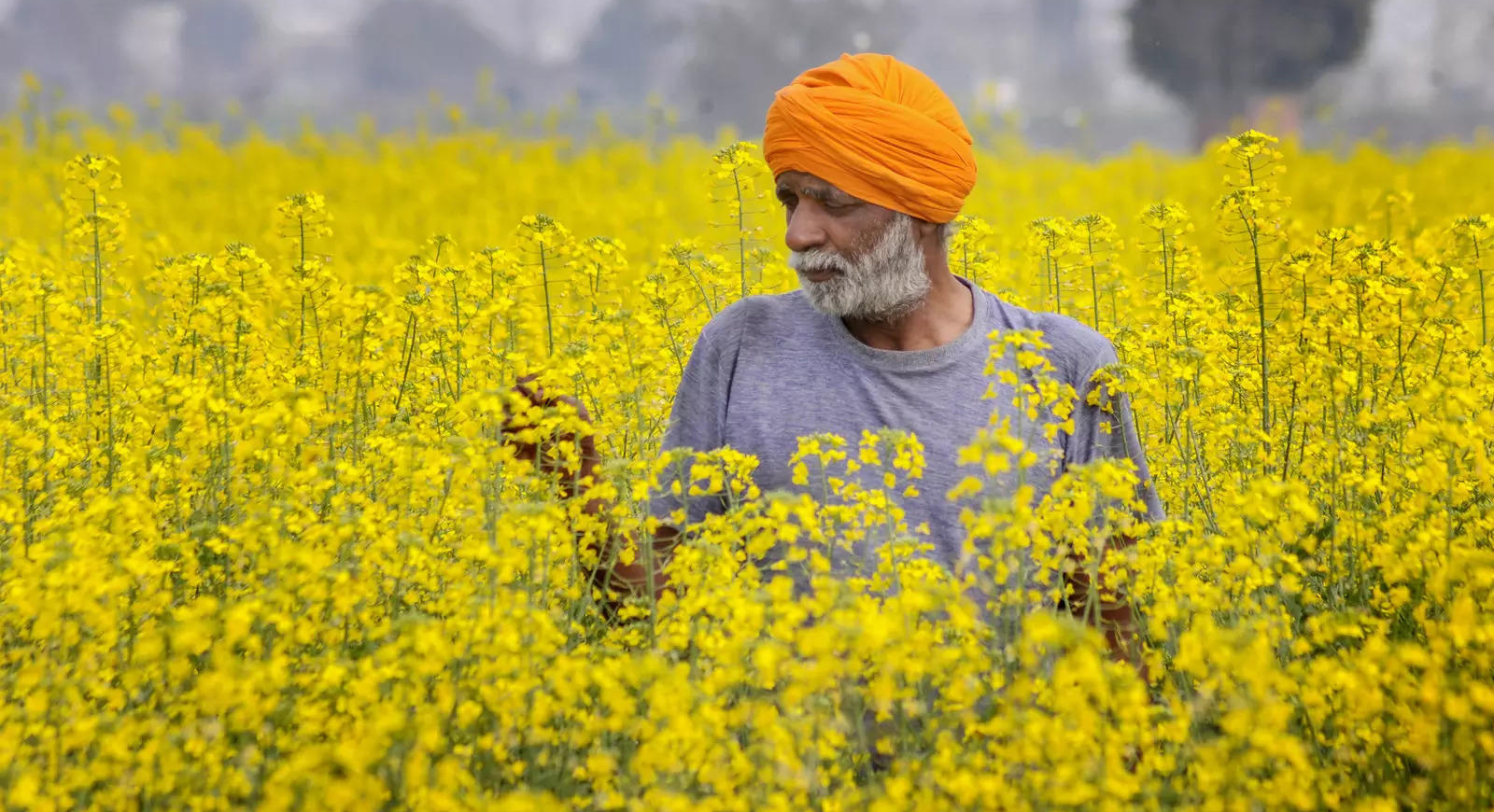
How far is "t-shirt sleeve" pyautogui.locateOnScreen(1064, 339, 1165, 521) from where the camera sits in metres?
Answer: 2.67

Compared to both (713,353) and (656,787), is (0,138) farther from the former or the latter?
(656,787)

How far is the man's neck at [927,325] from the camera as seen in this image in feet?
9.44

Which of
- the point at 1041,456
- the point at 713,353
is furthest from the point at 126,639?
the point at 1041,456

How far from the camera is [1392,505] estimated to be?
2.98 metres

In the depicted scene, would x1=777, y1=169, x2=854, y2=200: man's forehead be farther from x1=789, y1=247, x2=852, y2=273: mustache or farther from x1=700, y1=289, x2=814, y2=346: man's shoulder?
x1=700, y1=289, x2=814, y2=346: man's shoulder

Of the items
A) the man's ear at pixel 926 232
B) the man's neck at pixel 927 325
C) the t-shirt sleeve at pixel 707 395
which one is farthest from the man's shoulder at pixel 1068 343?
the t-shirt sleeve at pixel 707 395

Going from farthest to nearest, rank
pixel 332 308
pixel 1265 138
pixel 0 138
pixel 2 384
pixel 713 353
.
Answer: pixel 0 138 < pixel 2 384 < pixel 332 308 < pixel 1265 138 < pixel 713 353

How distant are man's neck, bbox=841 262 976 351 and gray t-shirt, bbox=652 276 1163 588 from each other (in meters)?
0.03

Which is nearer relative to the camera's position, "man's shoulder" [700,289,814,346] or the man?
the man

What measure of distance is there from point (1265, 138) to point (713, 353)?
1.69m

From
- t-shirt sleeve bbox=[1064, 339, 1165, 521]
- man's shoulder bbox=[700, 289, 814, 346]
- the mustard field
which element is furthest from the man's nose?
t-shirt sleeve bbox=[1064, 339, 1165, 521]

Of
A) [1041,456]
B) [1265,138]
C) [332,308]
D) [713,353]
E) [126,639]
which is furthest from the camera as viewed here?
[332,308]

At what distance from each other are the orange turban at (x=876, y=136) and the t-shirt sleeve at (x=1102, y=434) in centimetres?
61

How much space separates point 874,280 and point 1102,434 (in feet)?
2.17
